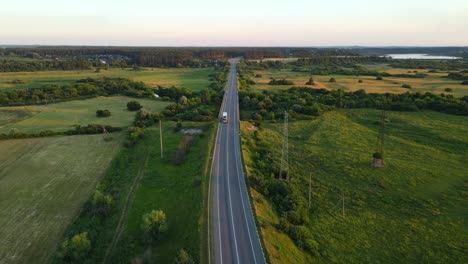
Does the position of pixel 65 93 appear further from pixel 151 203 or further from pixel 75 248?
pixel 75 248

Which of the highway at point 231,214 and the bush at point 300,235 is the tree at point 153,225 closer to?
the highway at point 231,214

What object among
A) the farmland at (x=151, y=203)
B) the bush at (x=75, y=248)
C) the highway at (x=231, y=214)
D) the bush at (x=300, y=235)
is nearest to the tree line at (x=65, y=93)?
the farmland at (x=151, y=203)

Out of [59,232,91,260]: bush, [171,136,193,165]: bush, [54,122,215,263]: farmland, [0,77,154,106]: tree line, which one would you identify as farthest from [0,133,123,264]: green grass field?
[0,77,154,106]: tree line

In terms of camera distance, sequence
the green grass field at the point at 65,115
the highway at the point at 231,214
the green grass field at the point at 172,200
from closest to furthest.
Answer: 1. the highway at the point at 231,214
2. the green grass field at the point at 172,200
3. the green grass field at the point at 65,115

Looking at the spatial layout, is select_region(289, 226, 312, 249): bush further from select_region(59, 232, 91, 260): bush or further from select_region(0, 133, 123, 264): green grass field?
select_region(0, 133, 123, 264): green grass field

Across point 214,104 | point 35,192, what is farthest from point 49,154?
point 214,104

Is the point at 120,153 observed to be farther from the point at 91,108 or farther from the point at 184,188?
the point at 91,108
